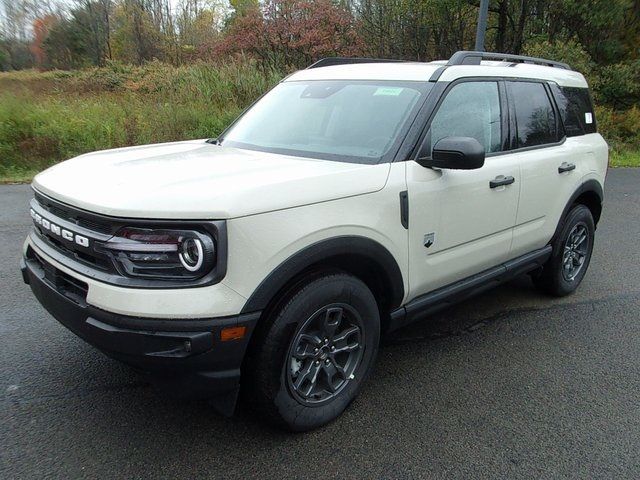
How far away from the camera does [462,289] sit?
339 cm

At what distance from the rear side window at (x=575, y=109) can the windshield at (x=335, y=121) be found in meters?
1.75

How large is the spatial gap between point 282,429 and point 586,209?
340 centimetres

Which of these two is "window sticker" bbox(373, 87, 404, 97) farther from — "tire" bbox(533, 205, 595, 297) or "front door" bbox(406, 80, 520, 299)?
"tire" bbox(533, 205, 595, 297)

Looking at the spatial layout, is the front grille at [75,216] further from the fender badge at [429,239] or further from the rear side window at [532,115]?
the rear side window at [532,115]

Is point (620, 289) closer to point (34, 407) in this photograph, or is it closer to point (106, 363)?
point (106, 363)

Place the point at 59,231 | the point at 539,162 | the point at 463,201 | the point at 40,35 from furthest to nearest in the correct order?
1. the point at 40,35
2. the point at 539,162
3. the point at 463,201
4. the point at 59,231

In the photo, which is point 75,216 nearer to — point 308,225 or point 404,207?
point 308,225

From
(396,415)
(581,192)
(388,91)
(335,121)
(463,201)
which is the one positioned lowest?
(396,415)

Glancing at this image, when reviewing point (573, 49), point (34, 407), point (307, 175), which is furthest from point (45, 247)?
point (573, 49)

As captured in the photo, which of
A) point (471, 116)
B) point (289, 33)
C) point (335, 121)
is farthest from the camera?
point (289, 33)

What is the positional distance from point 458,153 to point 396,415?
1.45 meters

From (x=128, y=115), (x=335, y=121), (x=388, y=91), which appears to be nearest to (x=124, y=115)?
(x=128, y=115)

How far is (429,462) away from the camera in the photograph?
8.23 feet

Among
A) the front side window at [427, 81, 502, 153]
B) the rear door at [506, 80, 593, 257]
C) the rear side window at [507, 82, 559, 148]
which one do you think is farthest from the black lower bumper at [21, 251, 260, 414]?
the rear side window at [507, 82, 559, 148]
